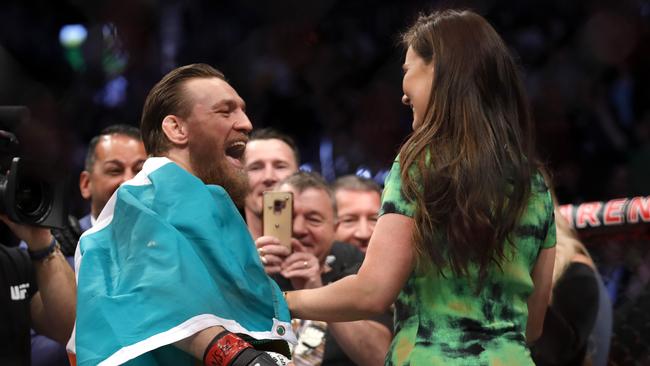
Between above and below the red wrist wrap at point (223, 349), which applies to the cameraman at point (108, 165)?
above

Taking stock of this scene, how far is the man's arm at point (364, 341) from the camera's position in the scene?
2.30m

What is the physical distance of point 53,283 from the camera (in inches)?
103

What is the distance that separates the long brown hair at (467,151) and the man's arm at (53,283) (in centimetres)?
121

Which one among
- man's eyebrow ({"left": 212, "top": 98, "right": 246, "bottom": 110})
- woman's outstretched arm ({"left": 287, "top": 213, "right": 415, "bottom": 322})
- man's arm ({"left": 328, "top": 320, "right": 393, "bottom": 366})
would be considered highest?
man's eyebrow ({"left": 212, "top": 98, "right": 246, "bottom": 110})

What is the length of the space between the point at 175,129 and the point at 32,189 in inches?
25.7

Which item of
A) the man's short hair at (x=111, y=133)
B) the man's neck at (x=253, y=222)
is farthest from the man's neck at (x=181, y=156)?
the man's short hair at (x=111, y=133)

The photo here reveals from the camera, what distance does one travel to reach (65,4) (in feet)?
18.2

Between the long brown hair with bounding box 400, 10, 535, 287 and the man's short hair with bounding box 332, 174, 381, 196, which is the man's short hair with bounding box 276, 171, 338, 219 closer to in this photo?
the man's short hair with bounding box 332, 174, 381, 196

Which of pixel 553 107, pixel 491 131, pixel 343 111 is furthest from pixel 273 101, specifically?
pixel 491 131

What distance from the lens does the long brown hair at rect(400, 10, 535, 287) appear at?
176 cm

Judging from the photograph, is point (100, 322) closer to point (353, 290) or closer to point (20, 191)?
point (353, 290)

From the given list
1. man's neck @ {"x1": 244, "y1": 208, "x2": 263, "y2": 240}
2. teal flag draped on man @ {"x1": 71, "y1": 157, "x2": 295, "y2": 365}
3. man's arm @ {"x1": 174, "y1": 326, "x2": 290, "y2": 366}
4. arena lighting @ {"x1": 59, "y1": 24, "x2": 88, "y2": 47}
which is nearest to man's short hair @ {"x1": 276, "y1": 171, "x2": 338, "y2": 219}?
man's neck @ {"x1": 244, "y1": 208, "x2": 263, "y2": 240}

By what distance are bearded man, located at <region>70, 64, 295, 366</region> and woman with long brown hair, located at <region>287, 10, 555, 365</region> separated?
188mm

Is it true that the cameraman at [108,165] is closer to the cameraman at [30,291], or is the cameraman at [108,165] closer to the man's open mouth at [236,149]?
the cameraman at [30,291]
